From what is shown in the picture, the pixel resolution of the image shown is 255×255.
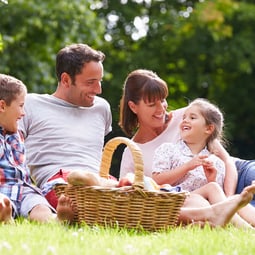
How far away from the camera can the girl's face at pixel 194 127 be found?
5.89 m

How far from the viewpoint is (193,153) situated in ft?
19.3

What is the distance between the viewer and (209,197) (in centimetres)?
546

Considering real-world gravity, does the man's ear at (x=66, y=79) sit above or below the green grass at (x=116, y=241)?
above

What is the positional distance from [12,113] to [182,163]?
1186 millimetres

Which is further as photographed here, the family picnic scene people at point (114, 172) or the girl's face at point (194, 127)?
the girl's face at point (194, 127)

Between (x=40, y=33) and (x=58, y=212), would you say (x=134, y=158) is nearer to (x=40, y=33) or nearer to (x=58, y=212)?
(x=58, y=212)

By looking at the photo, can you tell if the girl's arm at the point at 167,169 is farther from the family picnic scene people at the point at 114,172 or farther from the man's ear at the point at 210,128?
the man's ear at the point at 210,128

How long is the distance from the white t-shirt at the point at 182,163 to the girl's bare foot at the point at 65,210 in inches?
34.7

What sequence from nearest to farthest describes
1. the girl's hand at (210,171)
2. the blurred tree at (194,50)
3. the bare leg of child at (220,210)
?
the bare leg of child at (220,210), the girl's hand at (210,171), the blurred tree at (194,50)

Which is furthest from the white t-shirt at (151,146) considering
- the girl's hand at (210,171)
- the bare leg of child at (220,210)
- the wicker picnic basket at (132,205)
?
the wicker picnic basket at (132,205)

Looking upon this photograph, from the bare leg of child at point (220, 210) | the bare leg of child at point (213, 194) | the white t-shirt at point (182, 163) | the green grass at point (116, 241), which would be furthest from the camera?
the white t-shirt at point (182, 163)

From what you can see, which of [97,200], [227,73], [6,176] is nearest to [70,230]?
[97,200]

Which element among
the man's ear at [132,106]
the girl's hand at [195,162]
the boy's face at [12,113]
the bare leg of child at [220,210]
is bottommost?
the bare leg of child at [220,210]

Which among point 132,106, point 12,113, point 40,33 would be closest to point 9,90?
point 12,113
